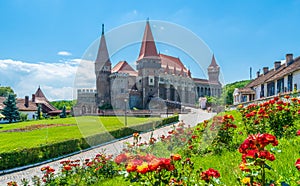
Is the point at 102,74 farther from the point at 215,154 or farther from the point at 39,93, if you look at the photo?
the point at 215,154

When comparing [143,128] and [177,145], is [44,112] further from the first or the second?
[177,145]

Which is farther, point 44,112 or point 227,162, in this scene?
point 44,112

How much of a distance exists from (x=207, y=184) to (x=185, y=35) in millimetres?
6849

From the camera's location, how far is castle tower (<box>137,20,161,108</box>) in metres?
50.8

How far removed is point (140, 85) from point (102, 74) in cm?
807

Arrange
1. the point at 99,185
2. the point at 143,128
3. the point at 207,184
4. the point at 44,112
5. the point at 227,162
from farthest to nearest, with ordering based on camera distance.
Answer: the point at 44,112 → the point at 143,128 → the point at 99,185 → the point at 227,162 → the point at 207,184

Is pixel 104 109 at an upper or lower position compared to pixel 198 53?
lower

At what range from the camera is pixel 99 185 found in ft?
17.2

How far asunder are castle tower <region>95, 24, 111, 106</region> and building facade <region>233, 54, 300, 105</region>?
2526 cm

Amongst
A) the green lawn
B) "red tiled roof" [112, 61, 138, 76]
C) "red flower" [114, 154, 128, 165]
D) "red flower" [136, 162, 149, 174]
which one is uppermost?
"red tiled roof" [112, 61, 138, 76]

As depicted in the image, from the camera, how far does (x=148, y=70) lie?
53.4 metres

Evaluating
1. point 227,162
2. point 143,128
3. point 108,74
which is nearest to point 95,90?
point 108,74

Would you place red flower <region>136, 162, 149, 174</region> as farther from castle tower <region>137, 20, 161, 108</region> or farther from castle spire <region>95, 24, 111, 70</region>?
castle spire <region>95, 24, 111, 70</region>

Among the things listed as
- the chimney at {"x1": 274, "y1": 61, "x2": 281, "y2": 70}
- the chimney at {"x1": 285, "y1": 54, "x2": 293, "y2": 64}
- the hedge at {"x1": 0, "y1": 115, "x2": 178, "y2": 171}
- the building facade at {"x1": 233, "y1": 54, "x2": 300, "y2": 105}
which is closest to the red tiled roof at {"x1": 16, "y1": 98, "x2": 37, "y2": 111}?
the building facade at {"x1": 233, "y1": 54, "x2": 300, "y2": 105}
